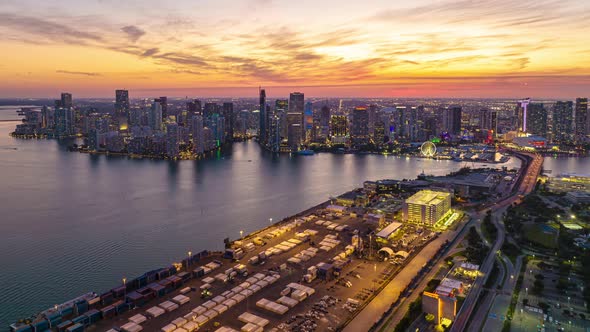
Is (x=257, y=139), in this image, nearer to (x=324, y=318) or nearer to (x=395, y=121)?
(x=395, y=121)

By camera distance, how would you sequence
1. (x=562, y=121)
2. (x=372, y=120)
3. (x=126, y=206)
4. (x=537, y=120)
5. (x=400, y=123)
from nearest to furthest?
(x=126, y=206), (x=562, y=121), (x=372, y=120), (x=400, y=123), (x=537, y=120)

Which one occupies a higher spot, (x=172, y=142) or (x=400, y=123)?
(x=400, y=123)

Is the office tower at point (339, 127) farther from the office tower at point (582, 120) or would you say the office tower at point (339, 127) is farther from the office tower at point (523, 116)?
the office tower at point (582, 120)

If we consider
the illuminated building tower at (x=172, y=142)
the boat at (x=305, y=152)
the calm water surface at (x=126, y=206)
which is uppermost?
the illuminated building tower at (x=172, y=142)

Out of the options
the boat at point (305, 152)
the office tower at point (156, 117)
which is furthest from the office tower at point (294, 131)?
the office tower at point (156, 117)

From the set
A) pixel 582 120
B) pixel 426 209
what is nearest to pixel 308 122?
pixel 582 120

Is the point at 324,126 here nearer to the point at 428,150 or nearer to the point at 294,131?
the point at 294,131
